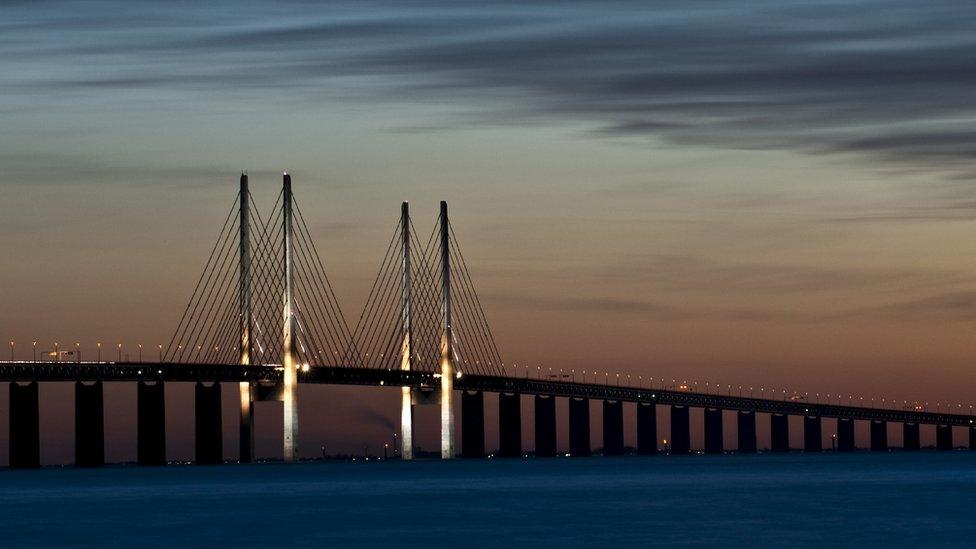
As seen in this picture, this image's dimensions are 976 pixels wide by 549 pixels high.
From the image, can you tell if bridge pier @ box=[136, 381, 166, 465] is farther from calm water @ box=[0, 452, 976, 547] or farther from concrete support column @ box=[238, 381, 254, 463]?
calm water @ box=[0, 452, 976, 547]

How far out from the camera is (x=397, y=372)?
568ft

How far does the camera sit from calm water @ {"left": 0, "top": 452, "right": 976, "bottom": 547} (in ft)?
227

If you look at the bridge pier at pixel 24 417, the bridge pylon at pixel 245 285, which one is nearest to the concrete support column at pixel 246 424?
the bridge pylon at pixel 245 285

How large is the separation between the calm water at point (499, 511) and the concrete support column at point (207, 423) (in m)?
37.1

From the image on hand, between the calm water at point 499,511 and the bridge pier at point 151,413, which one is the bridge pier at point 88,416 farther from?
the calm water at point 499,511

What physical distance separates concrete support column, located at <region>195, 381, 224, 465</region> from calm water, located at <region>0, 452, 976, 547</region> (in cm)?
3711

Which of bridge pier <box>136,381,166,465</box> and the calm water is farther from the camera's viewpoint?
bridge pier <box>136,381,166,465</box>

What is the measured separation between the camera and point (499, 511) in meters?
84.9

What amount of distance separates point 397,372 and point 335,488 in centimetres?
5682

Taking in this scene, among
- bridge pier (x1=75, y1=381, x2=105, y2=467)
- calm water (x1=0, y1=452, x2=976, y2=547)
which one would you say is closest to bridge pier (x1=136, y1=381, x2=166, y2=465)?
bridge pier (x1=75, y1=381, x2=105, y2=467)

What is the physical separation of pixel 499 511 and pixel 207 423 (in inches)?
3485

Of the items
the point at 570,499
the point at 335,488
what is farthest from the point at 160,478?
the point at 570,499

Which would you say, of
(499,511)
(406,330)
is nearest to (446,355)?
(406,330)

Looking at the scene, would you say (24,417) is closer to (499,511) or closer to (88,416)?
(88,416)
